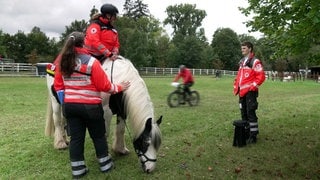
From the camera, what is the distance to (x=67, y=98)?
472 cm

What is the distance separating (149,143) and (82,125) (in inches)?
36.4

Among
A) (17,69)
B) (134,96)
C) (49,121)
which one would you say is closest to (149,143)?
(134,96)

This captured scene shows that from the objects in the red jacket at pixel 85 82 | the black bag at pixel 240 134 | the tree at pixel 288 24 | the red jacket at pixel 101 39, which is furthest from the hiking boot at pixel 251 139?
the red jacket at pixel 85 82

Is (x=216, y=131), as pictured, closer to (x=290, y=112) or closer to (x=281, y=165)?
(x=281, y=165)

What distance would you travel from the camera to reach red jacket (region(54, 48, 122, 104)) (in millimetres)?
4633

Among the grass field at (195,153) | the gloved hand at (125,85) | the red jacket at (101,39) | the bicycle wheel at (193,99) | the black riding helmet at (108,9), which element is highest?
the black riding helmet at (108,9)

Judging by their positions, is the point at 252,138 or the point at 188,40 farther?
the point at 188,40

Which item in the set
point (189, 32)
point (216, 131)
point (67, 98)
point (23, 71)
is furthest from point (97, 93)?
point (189, 32)

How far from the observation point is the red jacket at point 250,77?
6.89 m

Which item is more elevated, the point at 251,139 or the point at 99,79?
the point at 99,79

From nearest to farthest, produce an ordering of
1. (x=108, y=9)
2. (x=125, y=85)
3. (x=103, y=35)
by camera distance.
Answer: (x=125, y=85), (x=108, y=9), (x=103, y=35)

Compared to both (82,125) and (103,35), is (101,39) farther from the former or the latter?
(82,125)

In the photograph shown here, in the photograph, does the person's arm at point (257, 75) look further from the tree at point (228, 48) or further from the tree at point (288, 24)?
the tree at point (228, 48)

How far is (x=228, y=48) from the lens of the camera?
73875 millimetres
